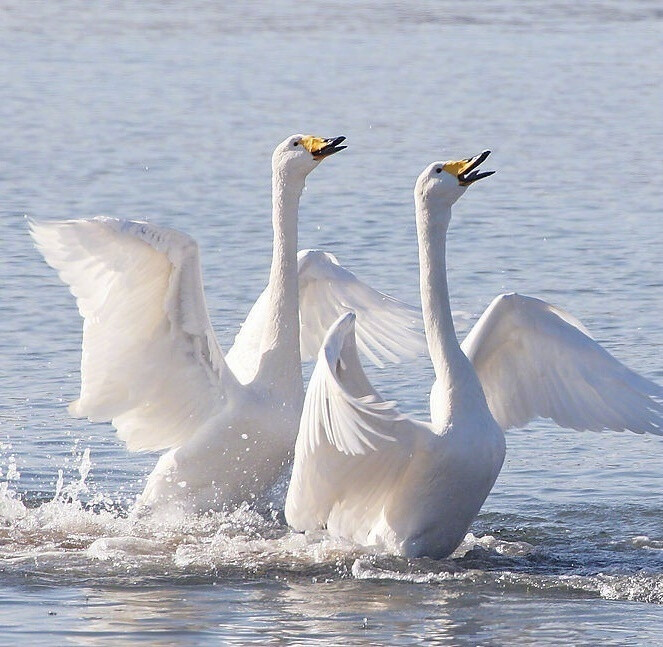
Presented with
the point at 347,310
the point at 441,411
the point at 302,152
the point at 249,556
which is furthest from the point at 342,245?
the point at 441,411

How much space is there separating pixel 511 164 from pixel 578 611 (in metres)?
12.9

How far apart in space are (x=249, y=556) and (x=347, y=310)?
8.06ft

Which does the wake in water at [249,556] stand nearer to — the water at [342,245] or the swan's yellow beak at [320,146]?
the water at [342,245]

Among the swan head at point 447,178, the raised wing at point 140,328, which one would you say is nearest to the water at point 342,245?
the raised wing at point 140,328

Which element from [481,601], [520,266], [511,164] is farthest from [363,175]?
[481,601]

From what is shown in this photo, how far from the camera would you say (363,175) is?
65.8ft

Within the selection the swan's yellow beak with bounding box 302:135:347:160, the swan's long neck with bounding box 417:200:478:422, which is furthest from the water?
the swan's yellow beak with bounding box 302:135:347:160

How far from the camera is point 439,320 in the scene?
29.7 ft

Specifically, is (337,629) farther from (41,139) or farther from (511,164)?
(41,139)

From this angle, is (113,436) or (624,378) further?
(113,436)

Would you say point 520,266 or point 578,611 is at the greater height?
point 520,266

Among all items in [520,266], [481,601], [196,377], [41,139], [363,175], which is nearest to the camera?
[481,601]

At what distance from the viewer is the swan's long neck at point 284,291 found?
9.94m

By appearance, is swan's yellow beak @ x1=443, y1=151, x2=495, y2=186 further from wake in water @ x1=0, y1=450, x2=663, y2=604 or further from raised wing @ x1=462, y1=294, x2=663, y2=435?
wake in water @ x1=0, y1=450, x2=663, y2=604
